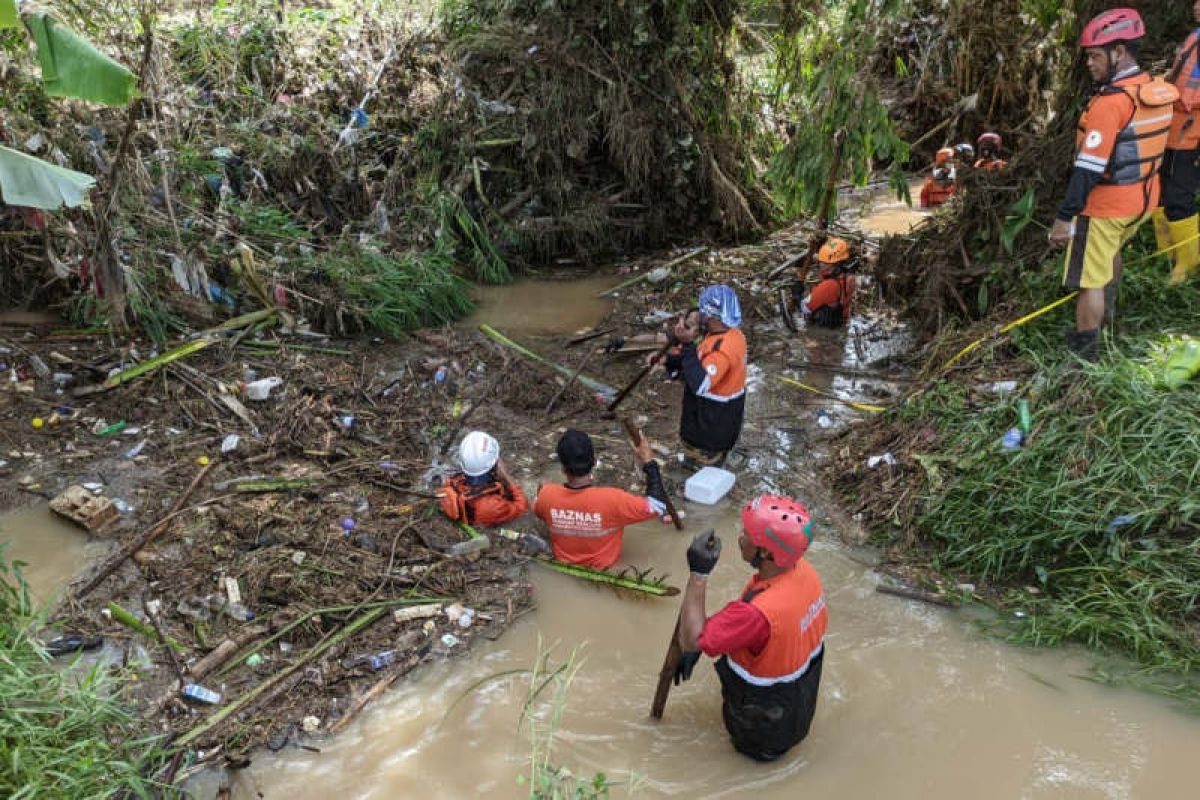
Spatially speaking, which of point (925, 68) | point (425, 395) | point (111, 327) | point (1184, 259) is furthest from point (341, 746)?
point (925, 68)

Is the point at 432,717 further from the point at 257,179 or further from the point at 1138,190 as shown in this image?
the point at 257,179

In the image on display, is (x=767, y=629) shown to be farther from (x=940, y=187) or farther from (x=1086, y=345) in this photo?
(x=940, y=187)

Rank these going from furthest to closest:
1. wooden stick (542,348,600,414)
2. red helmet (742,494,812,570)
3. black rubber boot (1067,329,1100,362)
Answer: wooden stick (542,348,600,414), black rubber boot (1067,329,1100,362), red helmet (742,494,812,570)

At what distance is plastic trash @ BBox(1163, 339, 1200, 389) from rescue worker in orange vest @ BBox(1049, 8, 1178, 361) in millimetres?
535

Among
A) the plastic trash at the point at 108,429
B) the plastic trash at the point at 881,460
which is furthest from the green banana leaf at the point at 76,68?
the plastic trash at the point at 881,460

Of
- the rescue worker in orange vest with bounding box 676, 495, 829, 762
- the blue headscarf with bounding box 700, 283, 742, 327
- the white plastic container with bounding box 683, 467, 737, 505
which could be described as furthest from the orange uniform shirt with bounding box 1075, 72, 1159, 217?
the rescue worker in orange vest with bounding box 676, 495, 829, 762

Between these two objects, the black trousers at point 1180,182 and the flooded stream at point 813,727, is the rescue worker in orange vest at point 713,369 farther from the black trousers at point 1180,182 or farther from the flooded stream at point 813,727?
the black trousers at point 1180,182

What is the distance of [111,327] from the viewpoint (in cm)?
586

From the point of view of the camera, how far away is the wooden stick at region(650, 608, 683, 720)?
10.5 feet

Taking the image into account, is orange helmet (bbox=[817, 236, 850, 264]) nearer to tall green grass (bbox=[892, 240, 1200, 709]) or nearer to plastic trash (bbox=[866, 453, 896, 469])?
tall green grass (bbox=[892, 240, 1200, 709])

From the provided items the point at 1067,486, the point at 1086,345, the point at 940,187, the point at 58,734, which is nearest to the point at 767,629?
the point at 1067,486

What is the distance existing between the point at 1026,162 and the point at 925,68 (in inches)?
256

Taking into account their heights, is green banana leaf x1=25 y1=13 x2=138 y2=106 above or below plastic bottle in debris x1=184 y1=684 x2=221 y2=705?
above

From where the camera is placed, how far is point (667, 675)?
11.0 feet
